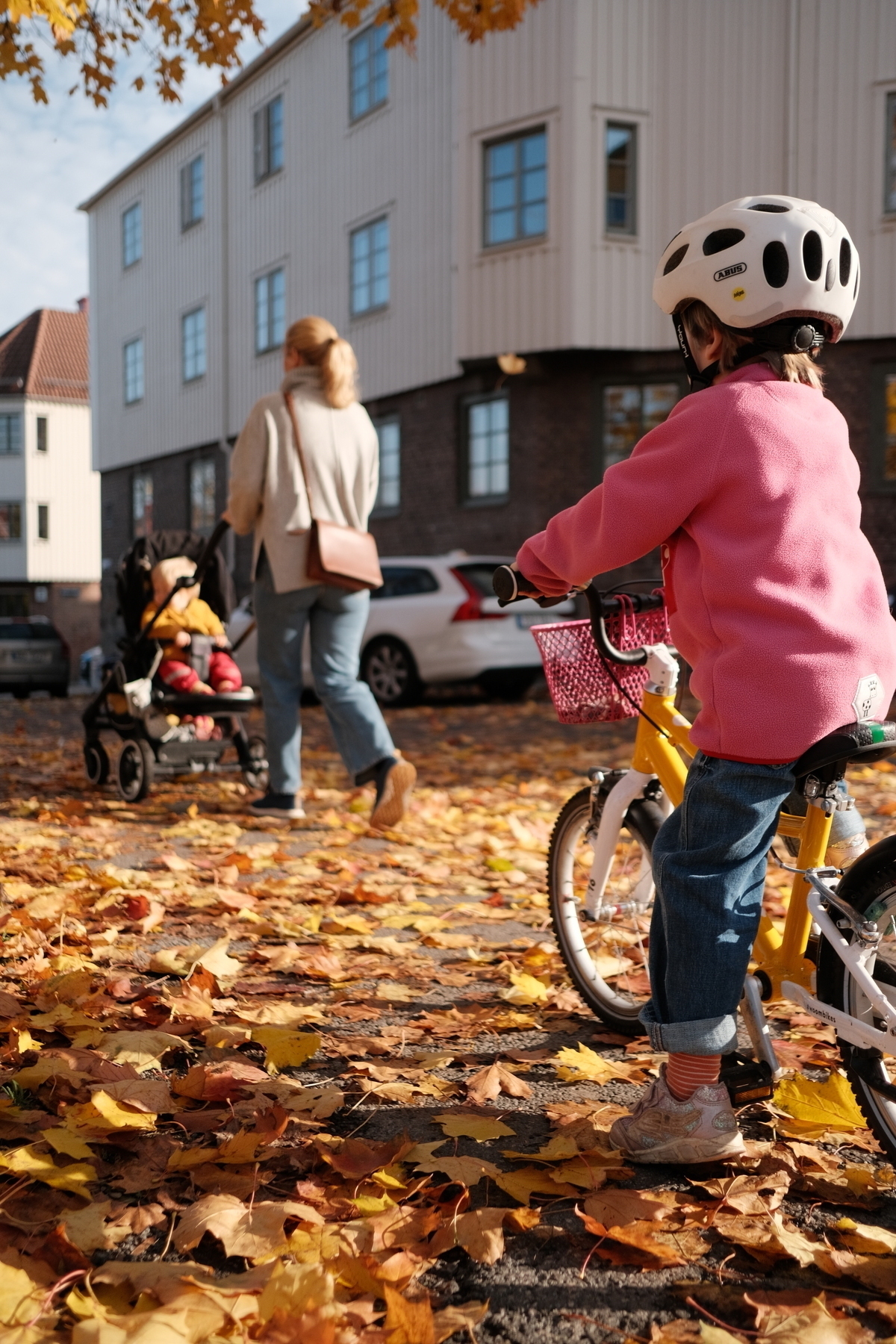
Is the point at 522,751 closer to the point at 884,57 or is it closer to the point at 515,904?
the point at 515,904

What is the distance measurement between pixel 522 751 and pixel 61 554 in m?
43.3

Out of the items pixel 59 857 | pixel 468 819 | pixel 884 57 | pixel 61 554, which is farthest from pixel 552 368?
pixel 61 554

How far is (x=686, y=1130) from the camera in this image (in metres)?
2.43

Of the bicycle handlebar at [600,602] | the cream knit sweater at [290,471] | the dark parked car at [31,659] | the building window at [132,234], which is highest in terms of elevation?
the building window at [132,234]

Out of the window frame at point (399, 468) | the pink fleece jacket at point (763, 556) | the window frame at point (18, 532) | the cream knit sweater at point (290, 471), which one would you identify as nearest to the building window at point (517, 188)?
the window frame at point (399, 468)

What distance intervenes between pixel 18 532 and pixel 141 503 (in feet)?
70.1

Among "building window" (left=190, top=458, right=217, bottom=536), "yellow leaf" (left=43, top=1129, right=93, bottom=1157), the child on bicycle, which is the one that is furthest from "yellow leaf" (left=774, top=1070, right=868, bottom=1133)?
"building window" (left=190, top=458, right=217, bottom=536)

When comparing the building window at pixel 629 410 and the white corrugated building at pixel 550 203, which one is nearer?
the white corrugated building at pixel 550 203

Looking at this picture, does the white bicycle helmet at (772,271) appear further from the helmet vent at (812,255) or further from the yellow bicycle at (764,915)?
the yellow bicycle at (764,915)

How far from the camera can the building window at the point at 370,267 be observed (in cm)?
2002

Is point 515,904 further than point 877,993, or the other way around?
point 515,904

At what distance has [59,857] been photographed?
17.3 ft

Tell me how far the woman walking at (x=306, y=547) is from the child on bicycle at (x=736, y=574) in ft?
11.4

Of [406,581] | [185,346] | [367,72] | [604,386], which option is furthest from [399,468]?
[185,346]
